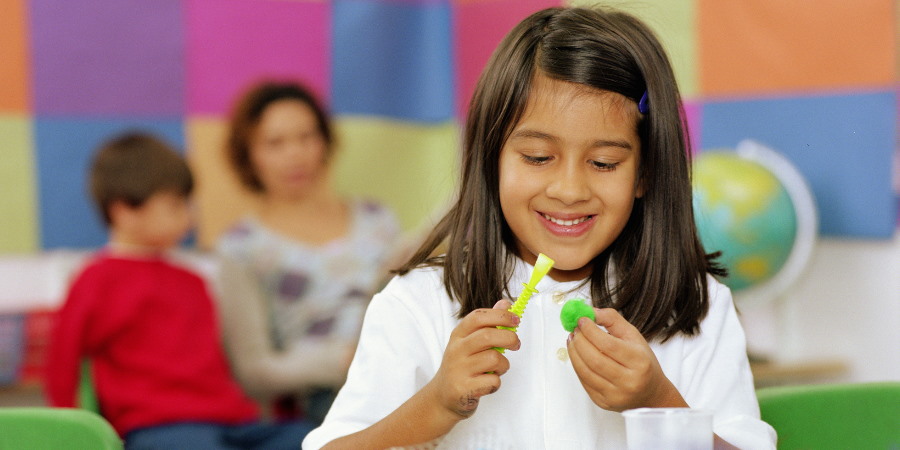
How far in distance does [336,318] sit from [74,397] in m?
0.75

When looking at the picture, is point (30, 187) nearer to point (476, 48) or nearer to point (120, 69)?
point (120, 69)

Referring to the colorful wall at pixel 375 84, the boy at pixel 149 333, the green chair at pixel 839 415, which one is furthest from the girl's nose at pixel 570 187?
the colorful wall at pixel 375 84

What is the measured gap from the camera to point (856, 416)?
1.16 metres

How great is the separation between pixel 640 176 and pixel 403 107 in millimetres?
2369

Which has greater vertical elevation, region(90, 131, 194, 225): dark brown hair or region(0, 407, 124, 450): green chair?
region(90, 131, 194, 225): dark brown hair

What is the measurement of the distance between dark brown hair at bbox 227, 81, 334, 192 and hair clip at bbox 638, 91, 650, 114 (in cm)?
182

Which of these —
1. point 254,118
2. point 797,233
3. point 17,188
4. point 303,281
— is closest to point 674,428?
point 797,233

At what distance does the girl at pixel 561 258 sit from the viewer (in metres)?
1.07

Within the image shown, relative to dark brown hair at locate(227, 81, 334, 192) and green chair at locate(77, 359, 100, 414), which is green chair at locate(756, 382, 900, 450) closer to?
green chair at locate(77, 359, 100, 414)

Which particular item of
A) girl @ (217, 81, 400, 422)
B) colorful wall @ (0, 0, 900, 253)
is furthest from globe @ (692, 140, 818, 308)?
girl @ (217, 81, 400, 422)

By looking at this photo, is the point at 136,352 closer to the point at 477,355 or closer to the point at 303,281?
the point at 303,281

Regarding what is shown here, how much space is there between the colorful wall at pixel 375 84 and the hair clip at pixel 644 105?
133cm

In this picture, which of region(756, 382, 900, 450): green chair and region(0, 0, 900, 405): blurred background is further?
region(0, 0, 900, 405): blurred background

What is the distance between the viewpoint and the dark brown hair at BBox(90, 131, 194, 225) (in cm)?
237
